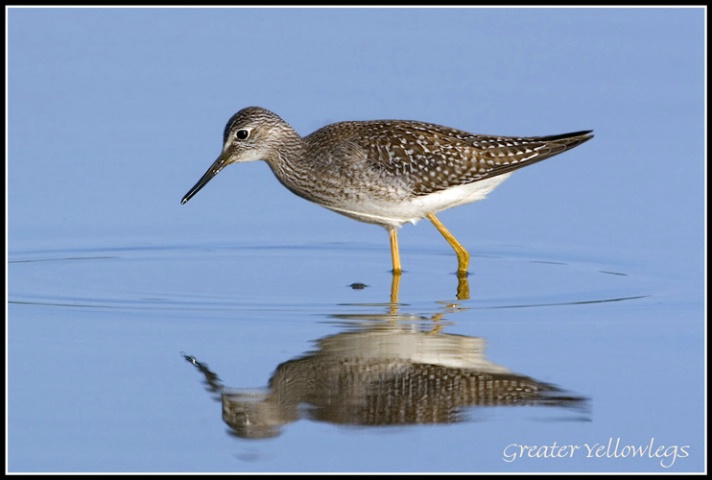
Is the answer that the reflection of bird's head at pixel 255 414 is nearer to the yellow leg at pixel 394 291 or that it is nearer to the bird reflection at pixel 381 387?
the bird reflection at pixel 381 387

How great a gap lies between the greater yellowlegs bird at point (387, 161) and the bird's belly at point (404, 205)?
11 mm

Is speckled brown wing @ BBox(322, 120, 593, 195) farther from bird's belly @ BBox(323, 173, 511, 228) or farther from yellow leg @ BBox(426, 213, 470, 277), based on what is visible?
yellow leg @ BBox(426, 213, 470, 277)

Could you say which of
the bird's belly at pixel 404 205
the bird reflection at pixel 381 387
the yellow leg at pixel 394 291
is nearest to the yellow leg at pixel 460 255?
the bird's belly at pixel 404 205

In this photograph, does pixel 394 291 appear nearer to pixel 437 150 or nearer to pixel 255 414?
pixel 437 150

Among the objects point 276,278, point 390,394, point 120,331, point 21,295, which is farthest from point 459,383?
point 21,295

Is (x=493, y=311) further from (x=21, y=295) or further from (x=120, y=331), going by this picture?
(x=21, y=295)

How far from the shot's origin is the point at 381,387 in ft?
31.9

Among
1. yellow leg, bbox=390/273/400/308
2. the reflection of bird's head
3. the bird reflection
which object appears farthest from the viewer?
yellow leg, bbox=390/273/400/308

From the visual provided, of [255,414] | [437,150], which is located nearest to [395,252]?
[437,150]

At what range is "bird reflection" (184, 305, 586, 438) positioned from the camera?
9.16 meters

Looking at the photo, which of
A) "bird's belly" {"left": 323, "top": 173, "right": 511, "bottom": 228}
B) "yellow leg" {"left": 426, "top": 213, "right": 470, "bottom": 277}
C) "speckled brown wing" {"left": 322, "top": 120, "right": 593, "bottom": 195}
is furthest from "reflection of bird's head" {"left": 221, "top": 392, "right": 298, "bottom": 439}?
"speckled brown wing" {"left": 322, "top": 120, "right": 593, "bottom": 195}

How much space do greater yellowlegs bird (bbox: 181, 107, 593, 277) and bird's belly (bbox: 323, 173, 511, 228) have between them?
11 mm

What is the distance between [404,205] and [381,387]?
464 cm

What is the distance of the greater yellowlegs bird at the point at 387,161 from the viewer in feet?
46.0
